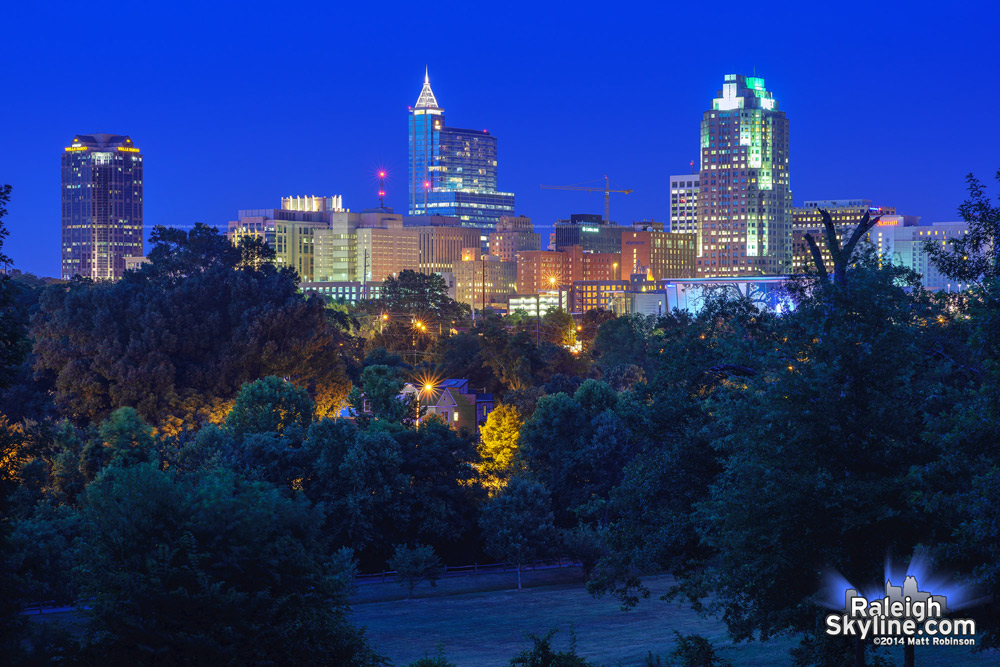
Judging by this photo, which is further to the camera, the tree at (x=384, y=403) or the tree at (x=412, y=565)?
the tree at (x=384, y=403)

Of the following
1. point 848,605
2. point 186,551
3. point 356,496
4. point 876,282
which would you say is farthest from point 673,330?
point 356,496

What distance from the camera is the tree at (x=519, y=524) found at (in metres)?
55.2

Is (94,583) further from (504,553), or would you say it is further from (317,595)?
(504,553)

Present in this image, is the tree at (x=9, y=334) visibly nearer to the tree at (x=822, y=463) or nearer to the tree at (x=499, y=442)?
the tree at (x=822, y=463)

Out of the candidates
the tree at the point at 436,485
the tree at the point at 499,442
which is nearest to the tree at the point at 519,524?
the tree at the point at 436,485

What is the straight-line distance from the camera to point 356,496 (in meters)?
53.1

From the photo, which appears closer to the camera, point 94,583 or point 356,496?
point 94,583

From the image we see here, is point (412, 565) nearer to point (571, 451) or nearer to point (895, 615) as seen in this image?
point (571, 451)

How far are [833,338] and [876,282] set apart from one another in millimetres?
4612

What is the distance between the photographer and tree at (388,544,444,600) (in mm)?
51875

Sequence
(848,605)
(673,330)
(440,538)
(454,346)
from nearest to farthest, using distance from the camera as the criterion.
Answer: (848,605) → (673,330) → (440,538) → (454,346)

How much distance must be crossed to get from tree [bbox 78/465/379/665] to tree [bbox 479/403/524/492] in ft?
152

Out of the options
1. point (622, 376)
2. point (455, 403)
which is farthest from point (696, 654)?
point (622, 376)

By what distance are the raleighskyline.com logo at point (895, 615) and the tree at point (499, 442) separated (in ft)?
168
